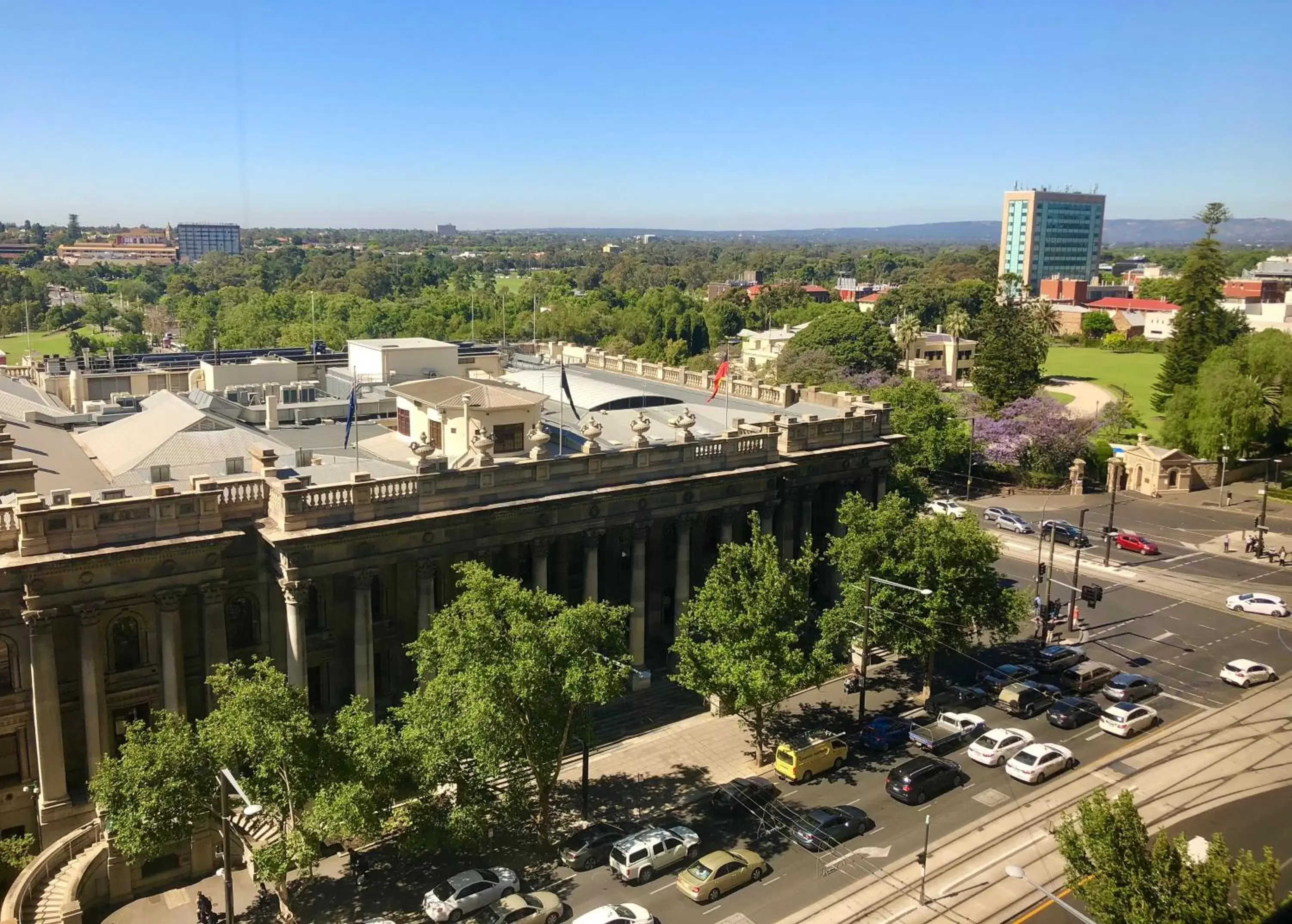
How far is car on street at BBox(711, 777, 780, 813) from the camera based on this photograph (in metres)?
41.4

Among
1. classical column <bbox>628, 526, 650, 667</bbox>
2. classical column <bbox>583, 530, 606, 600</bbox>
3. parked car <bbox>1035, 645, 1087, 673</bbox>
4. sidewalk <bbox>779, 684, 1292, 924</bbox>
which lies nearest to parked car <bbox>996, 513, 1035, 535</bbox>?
parked car <bbox>1035, 645, 1087, 673</bbox>

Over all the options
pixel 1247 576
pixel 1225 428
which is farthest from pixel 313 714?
pixel 1225 428

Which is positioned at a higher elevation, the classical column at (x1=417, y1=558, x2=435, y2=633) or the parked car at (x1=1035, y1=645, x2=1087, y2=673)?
the classical column at (x1=417, y1=558, x2=435, y2=633)

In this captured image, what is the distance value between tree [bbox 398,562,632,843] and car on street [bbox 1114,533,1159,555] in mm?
56530

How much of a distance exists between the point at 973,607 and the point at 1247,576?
37.4m

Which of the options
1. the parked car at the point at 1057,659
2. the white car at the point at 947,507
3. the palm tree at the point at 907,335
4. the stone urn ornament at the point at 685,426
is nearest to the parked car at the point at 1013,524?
the white car at the point at 947,507

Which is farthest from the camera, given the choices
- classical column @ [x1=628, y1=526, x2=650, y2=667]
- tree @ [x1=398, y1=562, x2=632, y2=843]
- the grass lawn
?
the grass lawn

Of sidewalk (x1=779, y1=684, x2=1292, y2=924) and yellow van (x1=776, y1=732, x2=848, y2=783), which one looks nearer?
sidewalk (x1=779, y1=684, x2=1292, y2=924)

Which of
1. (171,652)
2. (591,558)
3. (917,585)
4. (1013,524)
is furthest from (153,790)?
(1013,524)

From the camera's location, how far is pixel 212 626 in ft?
127

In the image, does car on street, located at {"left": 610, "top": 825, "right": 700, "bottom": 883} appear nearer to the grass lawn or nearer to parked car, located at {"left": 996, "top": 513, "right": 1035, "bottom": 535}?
parked car, located at {"left": 996, "top": 513, "right": 1035, "bottom": 535}

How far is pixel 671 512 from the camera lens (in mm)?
51062

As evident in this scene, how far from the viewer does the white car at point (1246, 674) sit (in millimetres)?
54281

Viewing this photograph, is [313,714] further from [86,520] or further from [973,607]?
[973,607]
